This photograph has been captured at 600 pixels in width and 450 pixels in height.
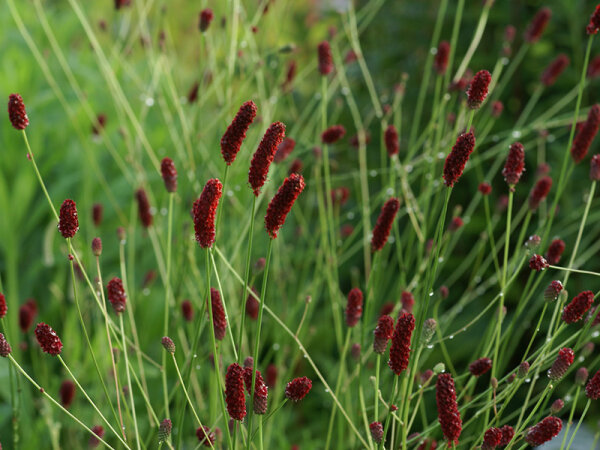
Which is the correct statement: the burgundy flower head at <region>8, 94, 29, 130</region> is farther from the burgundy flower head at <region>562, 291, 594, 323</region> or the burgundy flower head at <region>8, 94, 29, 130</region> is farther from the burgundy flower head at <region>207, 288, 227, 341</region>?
the burgundy flower head at <region>562, 291, 594, 323</region>

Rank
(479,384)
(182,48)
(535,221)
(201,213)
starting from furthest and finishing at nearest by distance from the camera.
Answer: (182,48) → (535,221) → (479,384) → (201,213)

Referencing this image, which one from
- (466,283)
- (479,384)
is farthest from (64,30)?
(479,384)

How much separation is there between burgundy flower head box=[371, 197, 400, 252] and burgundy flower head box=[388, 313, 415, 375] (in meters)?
0.23

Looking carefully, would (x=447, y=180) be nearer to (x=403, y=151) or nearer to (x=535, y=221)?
(x=535, y=221)

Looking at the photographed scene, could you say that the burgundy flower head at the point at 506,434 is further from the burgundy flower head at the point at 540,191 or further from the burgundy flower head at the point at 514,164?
the burgundy flower head at the point at 540,191

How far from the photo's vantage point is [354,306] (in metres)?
0.90

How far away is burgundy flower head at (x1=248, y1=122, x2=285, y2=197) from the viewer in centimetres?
64

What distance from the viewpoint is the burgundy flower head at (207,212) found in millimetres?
637

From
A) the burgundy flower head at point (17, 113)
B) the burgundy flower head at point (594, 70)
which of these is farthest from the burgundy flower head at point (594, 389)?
the burgundy flower head at point (594, 70)

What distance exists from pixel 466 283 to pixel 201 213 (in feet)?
4.95

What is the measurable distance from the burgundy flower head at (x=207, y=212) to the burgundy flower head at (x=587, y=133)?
594mm

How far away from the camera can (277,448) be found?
4.91ft

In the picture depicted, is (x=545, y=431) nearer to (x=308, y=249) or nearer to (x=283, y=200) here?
(x=283, y=200)

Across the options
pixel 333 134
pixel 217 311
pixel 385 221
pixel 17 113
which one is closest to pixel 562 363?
pixel 385 221
